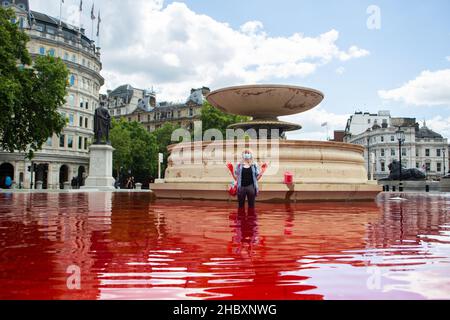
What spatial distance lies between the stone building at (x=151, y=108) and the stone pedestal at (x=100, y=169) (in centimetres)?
4645

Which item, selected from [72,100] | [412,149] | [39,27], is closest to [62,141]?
[72,100]

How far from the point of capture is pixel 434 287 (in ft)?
8.32

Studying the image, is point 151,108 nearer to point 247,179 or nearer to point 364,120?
point 364,120

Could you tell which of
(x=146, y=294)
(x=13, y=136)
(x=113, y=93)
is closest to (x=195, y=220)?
(x=146, y=294)

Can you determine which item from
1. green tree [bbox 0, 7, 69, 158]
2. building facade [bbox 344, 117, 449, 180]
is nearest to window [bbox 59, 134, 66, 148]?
green tree [bbox 0, 7, 69, 158]

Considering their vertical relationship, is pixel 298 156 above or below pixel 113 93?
below

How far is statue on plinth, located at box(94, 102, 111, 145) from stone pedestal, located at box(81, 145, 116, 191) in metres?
1.06

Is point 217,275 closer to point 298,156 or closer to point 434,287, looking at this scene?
point 434,287

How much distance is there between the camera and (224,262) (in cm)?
327

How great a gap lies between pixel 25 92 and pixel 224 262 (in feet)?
85.9

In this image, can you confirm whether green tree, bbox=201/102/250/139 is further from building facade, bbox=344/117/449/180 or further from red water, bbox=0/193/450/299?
red water, bbox=0/193/450/299

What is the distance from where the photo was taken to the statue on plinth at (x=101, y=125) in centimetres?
2953

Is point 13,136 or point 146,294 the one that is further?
point 13,136
